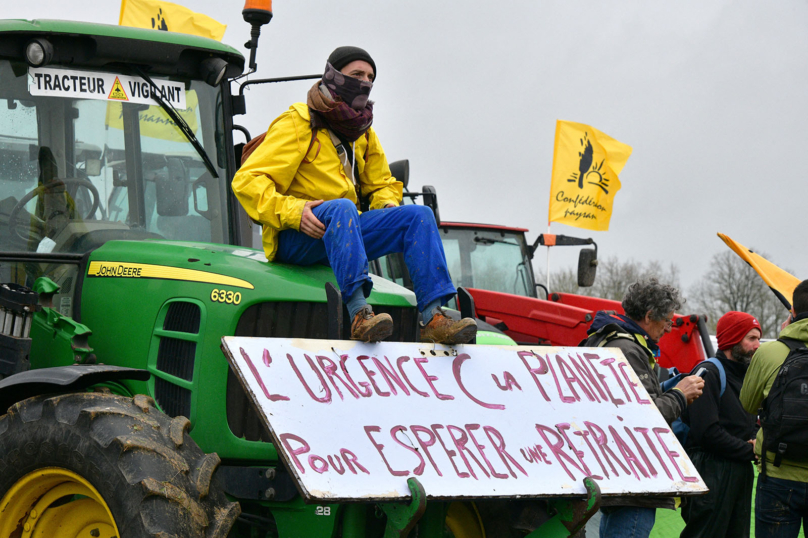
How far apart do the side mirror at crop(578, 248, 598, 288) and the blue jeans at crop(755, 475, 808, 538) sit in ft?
21.2

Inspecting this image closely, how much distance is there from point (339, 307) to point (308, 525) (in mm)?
891

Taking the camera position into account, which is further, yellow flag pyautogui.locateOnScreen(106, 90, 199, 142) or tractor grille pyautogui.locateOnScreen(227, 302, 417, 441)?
yellow flag pyautogui.locateOnScreen(106, 90, 199, 142)

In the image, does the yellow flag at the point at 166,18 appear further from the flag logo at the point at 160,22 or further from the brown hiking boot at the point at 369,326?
the brown hiking boot at the point at 369,326

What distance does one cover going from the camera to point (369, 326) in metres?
3.51

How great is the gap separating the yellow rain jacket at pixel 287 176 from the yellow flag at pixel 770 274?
12.0ft

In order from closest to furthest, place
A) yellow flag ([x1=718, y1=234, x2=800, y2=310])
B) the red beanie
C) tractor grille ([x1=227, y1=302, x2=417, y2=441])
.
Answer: tractor grille ([x1=227, y1=302, x2=417, y2=441])
the red beanie
yellow flag ([x1=718, y1=234, x2=800, y2=310])

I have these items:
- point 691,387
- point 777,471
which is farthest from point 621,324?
point 777,471

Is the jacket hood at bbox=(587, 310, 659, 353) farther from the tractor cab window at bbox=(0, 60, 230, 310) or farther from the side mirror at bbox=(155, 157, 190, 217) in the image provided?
the side mirror at bbox=(155, 157, 190, 217)

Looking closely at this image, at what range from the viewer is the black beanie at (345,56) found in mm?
4074

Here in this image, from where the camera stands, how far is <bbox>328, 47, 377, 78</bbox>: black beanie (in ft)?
13.4

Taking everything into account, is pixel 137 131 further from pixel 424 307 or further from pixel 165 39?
pixel 424 307

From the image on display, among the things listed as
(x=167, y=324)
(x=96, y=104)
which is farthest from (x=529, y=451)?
(x=96, y=104)

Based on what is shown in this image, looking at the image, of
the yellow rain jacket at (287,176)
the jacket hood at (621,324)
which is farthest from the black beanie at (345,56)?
the jacket hood at (621,324)

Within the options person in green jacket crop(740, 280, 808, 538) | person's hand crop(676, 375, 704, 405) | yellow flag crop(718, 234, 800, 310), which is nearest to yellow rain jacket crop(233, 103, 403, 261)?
person's hand crop(676, 375, 704, 405)
